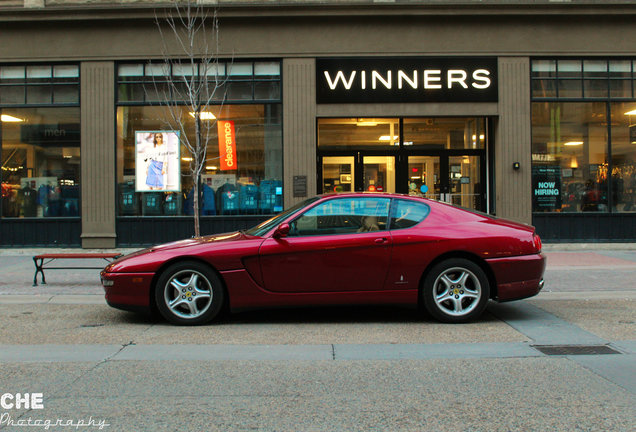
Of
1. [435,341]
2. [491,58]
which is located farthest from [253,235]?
[491,58]

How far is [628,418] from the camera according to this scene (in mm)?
3498

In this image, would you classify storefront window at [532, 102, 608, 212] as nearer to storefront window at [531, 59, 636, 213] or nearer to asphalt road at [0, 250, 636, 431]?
storefront window at [531, 59, 636, 213]

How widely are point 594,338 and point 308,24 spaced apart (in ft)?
34.5

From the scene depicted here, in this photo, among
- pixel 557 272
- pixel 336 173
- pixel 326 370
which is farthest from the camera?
pixel 336 173

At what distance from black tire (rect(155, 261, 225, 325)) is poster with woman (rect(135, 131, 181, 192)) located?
8.09 m

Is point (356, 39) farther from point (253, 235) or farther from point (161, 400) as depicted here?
point (161, 400)

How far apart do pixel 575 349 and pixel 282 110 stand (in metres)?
10.00

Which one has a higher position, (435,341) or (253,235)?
(253,235)

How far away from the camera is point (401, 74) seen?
44.9 ft

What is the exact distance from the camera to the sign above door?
1368cm

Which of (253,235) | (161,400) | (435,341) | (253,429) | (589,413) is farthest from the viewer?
(253,235)

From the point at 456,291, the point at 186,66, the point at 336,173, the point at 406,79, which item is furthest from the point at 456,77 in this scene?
the point at 456,291

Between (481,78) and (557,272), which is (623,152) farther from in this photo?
(557,272)

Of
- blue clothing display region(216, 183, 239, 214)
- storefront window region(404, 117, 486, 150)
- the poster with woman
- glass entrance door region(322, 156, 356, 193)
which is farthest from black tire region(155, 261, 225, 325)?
storefront window region(404, 117, 486, 150)
